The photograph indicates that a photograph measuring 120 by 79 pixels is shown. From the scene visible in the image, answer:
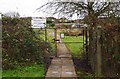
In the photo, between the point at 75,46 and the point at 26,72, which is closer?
the point at 26,72

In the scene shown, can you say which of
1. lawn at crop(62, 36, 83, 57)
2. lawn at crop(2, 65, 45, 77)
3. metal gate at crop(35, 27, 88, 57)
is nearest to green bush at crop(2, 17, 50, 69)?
lawn at crop(2, 65, 45, 77)

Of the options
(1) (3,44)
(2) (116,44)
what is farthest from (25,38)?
(2) (116,44)

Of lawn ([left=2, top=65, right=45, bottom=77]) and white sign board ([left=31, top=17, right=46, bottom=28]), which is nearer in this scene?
lawn ([left=2, top=65, right=45, bottom=77])

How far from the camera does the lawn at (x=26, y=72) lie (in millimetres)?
10125

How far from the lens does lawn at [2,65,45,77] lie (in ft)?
33.2

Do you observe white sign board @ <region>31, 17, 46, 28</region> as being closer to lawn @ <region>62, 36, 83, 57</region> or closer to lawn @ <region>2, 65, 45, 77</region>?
lawn @ <region>62, 36, 83, 57</region>

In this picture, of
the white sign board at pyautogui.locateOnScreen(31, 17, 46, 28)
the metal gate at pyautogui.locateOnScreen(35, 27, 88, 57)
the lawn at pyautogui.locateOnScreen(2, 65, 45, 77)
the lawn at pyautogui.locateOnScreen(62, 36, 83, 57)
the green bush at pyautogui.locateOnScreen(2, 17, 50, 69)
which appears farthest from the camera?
the lawn at pyautogui.locateOnScreen(62, 36, 83, 57)

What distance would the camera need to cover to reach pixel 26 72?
10773mm

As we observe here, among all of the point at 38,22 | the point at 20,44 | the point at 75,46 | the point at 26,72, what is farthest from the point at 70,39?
the point at 26,72

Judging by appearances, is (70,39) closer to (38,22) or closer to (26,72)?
(38,22)

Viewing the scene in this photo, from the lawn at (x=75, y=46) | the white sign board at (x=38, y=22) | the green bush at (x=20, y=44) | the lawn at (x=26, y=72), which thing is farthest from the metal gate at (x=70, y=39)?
the lawn at (x=26, y=72)

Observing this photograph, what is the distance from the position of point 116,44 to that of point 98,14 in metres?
6.20

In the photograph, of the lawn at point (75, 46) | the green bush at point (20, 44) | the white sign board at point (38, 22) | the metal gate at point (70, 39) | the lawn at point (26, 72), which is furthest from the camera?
the lawn at point (75, 46)

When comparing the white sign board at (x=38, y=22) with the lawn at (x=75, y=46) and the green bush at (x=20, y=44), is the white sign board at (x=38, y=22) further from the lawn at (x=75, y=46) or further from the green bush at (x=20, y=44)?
the lawn at (x=75, y=46)
